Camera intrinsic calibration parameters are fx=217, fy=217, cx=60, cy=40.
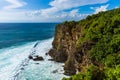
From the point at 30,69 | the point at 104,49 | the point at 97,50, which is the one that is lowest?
the point at 30,69

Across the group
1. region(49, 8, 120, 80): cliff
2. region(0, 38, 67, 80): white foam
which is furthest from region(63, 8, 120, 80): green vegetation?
region(0, 38, 67, 80): white foam

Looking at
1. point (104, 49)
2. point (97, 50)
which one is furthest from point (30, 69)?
point (104, 49)

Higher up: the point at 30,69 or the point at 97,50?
the point at 97,50

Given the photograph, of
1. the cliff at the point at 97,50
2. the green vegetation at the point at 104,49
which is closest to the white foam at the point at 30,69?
the cliff at the point at 97,50

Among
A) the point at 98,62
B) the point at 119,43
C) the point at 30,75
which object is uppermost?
the point at 119,43

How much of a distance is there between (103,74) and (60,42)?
3036 centimetres

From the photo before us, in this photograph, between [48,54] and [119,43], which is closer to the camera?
[119,43]

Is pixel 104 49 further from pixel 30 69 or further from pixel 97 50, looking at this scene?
pixel 30 69

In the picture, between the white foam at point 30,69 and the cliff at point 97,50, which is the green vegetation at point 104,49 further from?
the white foam at point 30,69

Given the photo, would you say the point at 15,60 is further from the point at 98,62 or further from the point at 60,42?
the point at 98,62

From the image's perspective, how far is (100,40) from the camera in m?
33.2

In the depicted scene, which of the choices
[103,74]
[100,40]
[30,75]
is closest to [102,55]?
[100,40]

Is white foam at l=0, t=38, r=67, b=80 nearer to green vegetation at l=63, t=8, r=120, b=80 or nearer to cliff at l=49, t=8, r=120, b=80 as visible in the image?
cliff at l=49, t=8, r=120, b=80

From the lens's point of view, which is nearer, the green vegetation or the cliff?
the green vegetation
